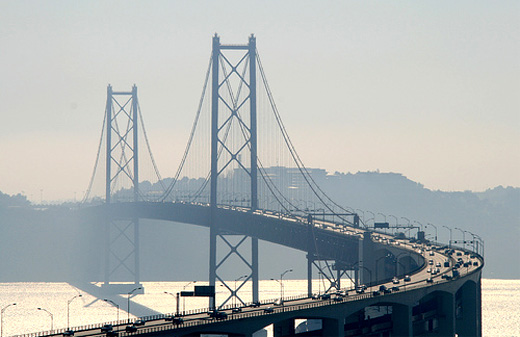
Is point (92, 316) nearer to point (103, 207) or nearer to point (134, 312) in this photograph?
point (134, 312)

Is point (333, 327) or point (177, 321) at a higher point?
point (177, 321)

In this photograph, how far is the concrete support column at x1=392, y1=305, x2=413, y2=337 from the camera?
237ft

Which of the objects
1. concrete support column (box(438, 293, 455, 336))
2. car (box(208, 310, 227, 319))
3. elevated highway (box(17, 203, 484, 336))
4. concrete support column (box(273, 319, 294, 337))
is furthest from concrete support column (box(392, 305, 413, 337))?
car (box(208, 310, 227, 319))

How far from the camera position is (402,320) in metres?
72.5

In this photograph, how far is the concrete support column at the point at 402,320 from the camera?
72.3m

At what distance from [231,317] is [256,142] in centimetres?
6411

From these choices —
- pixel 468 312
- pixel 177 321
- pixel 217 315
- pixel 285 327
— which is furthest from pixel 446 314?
pixel 177 321

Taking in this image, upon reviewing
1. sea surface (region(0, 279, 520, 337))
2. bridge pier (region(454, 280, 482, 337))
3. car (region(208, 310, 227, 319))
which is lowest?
sea surface (region(0, 279, 520, 337))

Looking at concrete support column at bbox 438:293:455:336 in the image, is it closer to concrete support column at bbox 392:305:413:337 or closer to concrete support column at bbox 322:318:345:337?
concrete support column at bbox 392:305:413:337

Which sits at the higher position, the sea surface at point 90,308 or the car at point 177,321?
the car at point 177,321

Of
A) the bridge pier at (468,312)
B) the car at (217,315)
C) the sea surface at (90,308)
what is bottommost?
the sea surface at (90,308)

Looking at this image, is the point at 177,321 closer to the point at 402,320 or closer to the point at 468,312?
the point at 402,320

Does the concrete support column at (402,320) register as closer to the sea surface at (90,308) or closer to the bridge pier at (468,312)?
the bridge pier at (468,312)

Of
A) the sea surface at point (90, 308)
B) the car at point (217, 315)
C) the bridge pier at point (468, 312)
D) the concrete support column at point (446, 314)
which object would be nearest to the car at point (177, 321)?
the car at point (217, 315)
